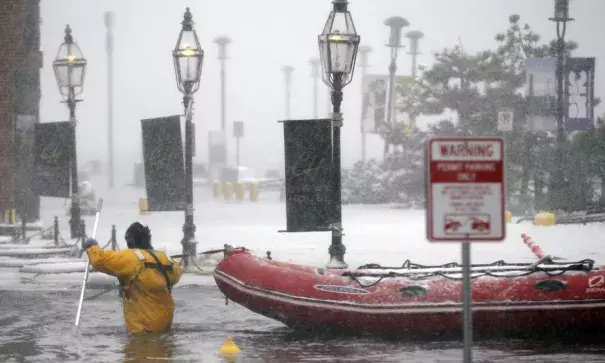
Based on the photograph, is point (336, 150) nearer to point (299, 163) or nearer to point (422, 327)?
point (299, 163)

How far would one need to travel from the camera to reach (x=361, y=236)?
2988 cm

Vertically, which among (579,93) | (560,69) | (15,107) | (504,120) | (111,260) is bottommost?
(111,260)

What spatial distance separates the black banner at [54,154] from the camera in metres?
25.1

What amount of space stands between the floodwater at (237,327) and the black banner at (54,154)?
2.53 metres

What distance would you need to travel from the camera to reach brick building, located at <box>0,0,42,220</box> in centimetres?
3294

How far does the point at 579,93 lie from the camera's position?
3672cm

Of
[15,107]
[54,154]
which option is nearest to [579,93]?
[15,107]

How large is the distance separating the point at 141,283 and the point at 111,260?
437 mm

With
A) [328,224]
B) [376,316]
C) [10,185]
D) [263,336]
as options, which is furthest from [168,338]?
[10,185]

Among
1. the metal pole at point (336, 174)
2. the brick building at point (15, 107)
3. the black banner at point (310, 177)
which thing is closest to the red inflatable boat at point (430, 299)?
the metal pole at point (336, 174)

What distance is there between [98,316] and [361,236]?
47.6 ft

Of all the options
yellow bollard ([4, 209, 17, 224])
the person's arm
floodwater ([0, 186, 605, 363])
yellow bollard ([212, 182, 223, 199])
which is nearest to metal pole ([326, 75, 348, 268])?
floodwater ([0, 186, 605, 363])

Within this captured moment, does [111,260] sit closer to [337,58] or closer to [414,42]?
[337,58]

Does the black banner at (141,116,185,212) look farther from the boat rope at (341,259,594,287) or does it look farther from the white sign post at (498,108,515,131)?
the white sign post at (498,108,515,131)
